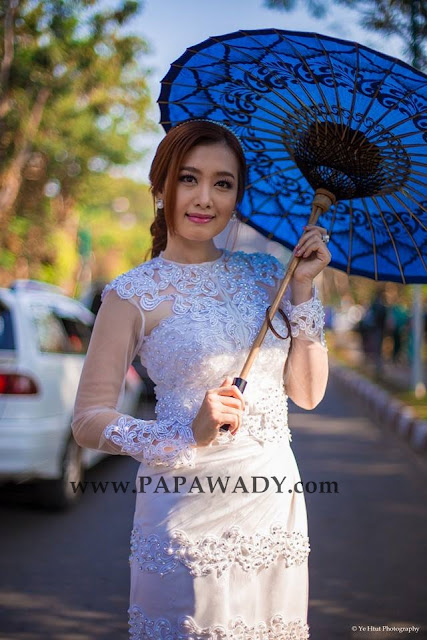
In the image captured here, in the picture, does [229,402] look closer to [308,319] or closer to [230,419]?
[230,419]

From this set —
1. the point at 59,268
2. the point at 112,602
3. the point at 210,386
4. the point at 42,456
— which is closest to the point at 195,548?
the point at 210,386

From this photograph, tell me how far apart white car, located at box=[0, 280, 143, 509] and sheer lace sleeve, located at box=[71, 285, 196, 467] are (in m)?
3.54

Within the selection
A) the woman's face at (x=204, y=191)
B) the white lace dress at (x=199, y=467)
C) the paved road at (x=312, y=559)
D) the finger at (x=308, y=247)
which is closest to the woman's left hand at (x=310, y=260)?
the finger at (x=308, y=247)

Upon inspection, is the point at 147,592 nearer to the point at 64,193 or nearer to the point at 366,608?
the point at 366,608

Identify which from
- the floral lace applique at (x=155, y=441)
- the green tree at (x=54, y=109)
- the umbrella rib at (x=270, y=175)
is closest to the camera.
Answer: the floral lace applique at (x=155, y=441)

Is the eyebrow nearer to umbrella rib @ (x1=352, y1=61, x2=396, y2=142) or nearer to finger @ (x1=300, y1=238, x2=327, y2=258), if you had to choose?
finger @ (x1=300, y1=238, x2=327, y2=258)

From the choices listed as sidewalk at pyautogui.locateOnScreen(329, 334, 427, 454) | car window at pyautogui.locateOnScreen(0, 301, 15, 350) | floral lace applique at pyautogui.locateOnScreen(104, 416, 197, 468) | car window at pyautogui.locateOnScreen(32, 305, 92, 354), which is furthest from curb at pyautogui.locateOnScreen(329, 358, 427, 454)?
floral lace applique at pyautogui.locateOnScreen(104, 416, 197, 468)

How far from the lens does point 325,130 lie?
95.5 inches

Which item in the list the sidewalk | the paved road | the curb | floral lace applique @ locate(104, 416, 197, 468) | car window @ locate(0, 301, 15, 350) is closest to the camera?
floral lace applique @ locate(104, 416, 197, 468)

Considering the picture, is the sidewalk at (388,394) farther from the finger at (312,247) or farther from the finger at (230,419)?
the finger at (230,419)

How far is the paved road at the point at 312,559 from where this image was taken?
4.06 metres

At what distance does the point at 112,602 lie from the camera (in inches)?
169

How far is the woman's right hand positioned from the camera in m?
1.95

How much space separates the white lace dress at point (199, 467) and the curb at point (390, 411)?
7.22 m
